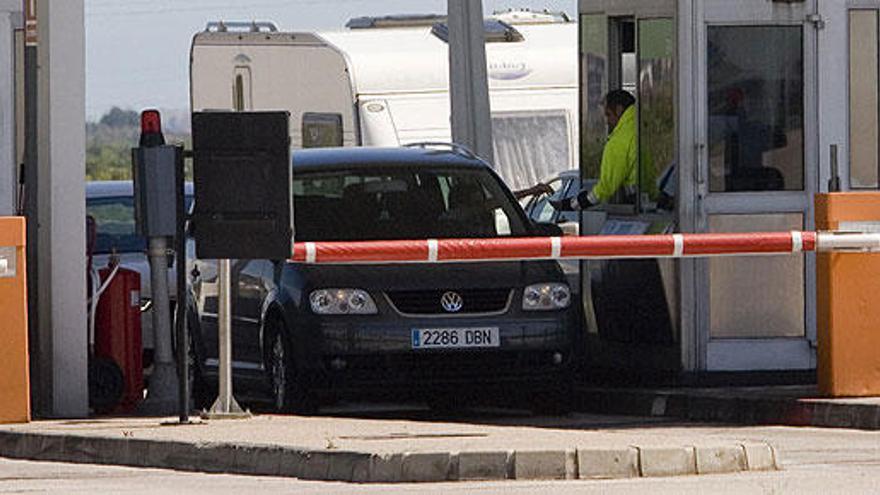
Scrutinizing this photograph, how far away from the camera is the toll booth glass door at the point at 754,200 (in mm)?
19266

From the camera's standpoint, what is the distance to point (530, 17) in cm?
3356

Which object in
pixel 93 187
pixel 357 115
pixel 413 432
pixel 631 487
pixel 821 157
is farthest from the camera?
pixel 357 115

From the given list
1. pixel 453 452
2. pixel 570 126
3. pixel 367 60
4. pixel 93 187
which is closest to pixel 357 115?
pixel 367 60

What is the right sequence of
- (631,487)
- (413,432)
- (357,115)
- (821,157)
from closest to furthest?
(631,487)
(413,432)
(821,157)
(357,115)

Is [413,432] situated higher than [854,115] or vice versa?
[854,115]

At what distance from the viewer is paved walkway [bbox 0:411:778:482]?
14.1 meters

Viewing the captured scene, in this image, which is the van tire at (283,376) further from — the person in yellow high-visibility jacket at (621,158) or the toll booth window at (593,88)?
the toll booth window at (593,88)

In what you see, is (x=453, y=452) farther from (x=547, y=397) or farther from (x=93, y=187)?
(x=93, y=187)

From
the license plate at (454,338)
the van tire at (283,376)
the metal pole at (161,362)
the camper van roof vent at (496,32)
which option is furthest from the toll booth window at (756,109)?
the camper van roof vent at (496,32)

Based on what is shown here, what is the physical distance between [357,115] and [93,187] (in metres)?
5.33

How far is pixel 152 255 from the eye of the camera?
1789cm

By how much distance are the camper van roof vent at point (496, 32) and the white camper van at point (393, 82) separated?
11 millimetres

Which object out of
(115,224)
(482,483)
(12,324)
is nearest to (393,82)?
(115,224)

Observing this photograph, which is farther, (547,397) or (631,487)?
(547,397)
